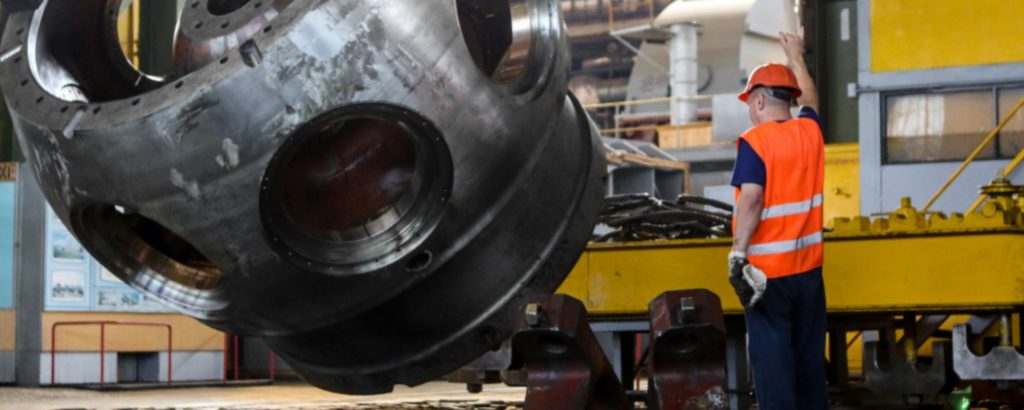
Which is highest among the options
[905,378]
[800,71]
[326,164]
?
[800,71]

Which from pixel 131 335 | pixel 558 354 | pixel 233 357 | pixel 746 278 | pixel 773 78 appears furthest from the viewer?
pixel 233 357

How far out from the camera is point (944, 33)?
9484mm

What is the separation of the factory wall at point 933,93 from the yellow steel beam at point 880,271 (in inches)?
156

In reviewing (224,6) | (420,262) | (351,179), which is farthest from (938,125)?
(224,6)

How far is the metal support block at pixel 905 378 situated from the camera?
19.8ft

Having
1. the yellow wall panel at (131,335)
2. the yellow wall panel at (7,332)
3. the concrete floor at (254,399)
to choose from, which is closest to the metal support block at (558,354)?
the concrete floor at (254,399)

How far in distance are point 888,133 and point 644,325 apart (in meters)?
4.25

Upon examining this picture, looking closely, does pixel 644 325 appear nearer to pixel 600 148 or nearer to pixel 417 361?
pixel 600 148

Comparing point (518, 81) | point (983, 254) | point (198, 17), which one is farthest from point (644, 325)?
point (198, 17)

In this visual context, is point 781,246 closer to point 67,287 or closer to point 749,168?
point 749,168

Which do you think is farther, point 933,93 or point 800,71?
point 933,93

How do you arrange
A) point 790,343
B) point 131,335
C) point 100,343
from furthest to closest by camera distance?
point 131,335, point 100,343, point 790,343

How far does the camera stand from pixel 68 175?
423 centimetres

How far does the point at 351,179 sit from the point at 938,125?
6206mm
